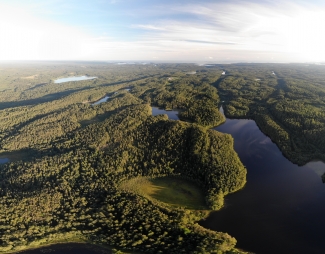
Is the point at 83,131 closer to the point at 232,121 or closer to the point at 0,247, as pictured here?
the point at 0,247

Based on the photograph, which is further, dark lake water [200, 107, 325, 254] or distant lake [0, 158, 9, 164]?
distant lake [0, 158, 9, 164]

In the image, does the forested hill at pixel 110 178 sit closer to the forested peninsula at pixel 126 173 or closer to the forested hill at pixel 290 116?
the forested peninsula at pixel 126 173

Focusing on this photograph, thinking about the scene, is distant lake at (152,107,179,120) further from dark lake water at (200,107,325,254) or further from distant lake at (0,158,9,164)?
distant lake at (0,158,9,164)

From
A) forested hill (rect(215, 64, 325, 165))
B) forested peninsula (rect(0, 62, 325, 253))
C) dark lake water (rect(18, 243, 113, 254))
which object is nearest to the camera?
dark lake water (rect(18, 243, 113, 254))

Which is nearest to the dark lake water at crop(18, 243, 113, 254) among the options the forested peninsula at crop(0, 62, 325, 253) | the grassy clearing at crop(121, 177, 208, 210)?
the forested peninsula at crop(0, 62, 325, 253)

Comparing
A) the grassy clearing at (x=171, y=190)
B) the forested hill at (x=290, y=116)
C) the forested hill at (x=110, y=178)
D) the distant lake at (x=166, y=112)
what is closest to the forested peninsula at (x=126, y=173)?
the forested hill at (x=110, y=178)

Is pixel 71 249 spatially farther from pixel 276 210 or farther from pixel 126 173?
pixel 276 210
